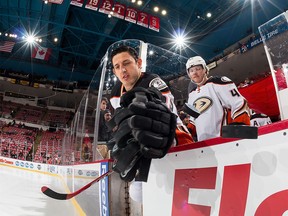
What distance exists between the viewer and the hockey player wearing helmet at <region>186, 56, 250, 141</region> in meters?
1.80

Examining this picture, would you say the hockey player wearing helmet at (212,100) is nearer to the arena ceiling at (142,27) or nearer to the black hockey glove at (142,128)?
the black hockey glove at (142,128)

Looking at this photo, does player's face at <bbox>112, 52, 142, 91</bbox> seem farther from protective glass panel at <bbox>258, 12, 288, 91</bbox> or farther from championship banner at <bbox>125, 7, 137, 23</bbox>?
championship banner at <bbox>125, 7, 137, 23</bbox>

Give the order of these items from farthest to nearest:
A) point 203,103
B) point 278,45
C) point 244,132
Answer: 1. point 203,103
2. point 278,45
3. point 244,132

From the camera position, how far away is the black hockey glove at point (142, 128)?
0.89 m

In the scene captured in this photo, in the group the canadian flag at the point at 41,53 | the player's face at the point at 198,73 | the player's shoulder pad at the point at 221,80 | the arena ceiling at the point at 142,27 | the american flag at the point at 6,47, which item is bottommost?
the player's shoulder pad at the point at 221,80

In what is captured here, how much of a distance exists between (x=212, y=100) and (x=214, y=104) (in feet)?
0.11

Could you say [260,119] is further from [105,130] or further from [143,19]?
[143,19]

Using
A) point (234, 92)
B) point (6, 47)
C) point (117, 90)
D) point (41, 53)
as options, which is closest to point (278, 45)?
point (234, 92)

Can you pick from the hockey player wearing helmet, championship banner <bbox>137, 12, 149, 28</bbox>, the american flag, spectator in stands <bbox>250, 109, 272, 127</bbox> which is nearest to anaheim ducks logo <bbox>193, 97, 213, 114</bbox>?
the hockey player wearing helmet

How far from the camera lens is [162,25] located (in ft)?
42.2

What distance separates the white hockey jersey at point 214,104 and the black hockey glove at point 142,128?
0.95 m

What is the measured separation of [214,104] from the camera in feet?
6.16

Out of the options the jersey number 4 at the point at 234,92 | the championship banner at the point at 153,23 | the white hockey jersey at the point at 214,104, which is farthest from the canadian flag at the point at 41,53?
the jersey number 4 at the point at 234,92

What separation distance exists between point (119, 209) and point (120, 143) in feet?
2.75
